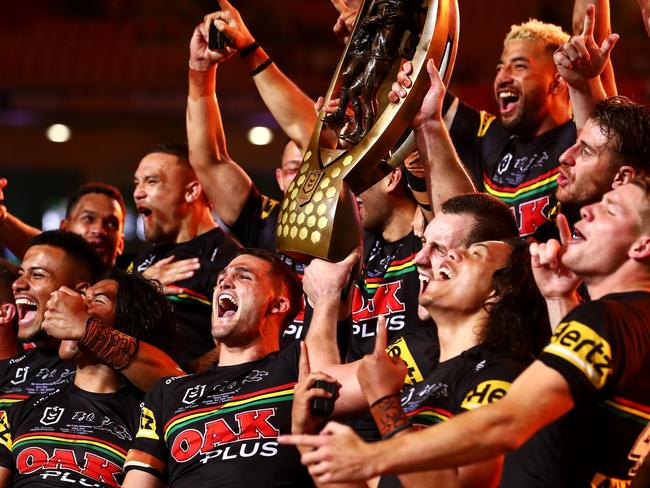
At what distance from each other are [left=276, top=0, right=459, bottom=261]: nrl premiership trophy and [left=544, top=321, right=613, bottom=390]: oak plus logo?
72 cm

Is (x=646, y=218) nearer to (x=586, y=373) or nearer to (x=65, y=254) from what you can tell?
(x=586, y=373)

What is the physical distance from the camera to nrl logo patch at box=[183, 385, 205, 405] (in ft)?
11.1

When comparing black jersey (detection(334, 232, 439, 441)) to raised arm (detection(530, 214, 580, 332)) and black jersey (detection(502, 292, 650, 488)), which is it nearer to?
raised arm (detection(530, 214, 580, 332))

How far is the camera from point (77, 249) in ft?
14.9

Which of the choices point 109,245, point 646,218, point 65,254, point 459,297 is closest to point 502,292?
point 459,297

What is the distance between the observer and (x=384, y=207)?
148 inches

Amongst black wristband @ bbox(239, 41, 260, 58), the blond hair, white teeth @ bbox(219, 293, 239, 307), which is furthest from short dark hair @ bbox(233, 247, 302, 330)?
the blond hair

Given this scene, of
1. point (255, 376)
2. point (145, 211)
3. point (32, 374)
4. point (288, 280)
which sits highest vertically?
point (145, 211)

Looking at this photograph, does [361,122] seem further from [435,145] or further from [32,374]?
[32,374]

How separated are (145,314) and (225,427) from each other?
87 centimetres

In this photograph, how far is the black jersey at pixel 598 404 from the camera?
2.19 metres

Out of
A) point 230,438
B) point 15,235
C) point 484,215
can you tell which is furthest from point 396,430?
point 15,235

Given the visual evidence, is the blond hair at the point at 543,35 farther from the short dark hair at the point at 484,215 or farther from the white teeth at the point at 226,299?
the white teeth at the point at 226,299

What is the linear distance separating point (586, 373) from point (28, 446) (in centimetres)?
221
